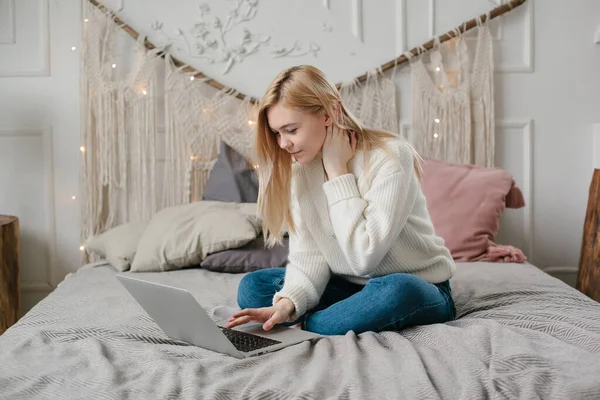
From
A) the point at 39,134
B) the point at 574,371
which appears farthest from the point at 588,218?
the point at 39,134

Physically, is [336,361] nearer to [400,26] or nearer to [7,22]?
[400,26]

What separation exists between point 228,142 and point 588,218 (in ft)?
4.36

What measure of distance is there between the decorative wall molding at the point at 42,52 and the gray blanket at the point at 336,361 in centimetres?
134

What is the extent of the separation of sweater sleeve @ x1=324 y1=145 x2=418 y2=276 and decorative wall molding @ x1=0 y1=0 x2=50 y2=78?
164cm

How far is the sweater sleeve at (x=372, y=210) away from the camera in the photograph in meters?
1.65

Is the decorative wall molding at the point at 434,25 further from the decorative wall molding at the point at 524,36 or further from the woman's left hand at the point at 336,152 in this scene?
the woman's left hand at the point at 336,152

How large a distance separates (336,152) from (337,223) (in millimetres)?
165

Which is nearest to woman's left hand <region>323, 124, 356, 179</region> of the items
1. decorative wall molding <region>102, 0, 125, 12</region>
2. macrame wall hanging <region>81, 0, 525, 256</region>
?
macrame wall hanging <region>81, 0, 525, 256</region>

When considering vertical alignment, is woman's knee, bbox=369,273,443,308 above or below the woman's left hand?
below

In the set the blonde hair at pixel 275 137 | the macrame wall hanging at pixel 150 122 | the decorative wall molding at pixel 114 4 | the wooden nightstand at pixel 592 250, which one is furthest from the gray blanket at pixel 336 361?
the decorative wall molding at pixel 114 4

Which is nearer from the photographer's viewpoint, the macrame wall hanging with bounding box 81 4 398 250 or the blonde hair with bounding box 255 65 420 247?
the blonde hair with bounding box 255 65 420 247

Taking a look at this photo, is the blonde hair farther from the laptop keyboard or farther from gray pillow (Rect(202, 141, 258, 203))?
gray pillow (Rect(202, 141, 258, 203))

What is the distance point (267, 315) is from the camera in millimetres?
1591

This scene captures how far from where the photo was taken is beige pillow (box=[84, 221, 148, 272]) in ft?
8.25
